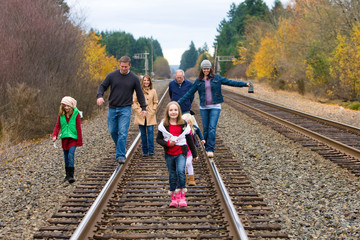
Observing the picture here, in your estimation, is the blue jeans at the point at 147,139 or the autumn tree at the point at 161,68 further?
the autumn tree at the point at 161,68

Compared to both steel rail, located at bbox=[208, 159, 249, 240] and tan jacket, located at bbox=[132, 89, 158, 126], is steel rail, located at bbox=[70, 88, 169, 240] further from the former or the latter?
tan jacket, located at bbox=[132, 89, 158, 126]

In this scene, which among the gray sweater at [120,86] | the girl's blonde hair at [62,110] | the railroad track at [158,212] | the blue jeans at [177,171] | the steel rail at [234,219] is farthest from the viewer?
the gray sweater at [120,86]

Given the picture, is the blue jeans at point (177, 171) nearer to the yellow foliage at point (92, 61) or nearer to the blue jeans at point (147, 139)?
the blue jeans at point (147, 139)

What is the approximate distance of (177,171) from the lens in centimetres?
515

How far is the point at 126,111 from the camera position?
7.23m

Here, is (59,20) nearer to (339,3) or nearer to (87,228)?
(87,228)

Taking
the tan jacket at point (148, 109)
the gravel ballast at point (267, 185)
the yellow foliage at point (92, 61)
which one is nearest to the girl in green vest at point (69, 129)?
the gravel ballast at point (267, 185)

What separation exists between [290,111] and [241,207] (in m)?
12.0

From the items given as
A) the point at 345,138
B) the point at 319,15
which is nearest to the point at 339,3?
the point at 319,15

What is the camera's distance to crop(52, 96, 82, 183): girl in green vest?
633 centimetres

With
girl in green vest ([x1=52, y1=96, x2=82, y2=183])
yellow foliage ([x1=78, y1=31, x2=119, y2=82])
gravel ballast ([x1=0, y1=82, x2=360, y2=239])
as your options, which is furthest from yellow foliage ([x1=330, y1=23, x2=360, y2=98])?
girl in green vest ([x1=52, y1=96, x2=82, y2=183])

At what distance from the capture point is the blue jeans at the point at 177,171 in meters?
5.11

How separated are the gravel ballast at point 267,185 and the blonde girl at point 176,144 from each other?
1349 millimetres

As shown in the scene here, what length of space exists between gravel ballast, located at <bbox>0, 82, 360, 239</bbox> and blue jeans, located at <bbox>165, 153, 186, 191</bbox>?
4.44ft
